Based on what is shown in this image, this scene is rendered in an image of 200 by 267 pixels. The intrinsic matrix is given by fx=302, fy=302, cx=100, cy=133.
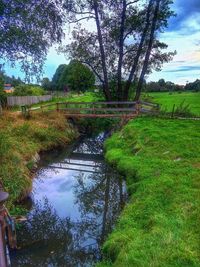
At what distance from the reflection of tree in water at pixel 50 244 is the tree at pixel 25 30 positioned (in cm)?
985

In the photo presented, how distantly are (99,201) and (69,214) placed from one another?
1.31 meters

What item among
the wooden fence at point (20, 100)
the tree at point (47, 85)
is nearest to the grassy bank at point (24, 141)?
the wooden fence at point (20, 100)

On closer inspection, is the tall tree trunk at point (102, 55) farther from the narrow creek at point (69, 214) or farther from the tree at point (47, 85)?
the tree at point (47, 85)

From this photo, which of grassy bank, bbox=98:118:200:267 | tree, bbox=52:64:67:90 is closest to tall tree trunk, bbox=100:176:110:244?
grassy bank, bbox=98:118:200:267

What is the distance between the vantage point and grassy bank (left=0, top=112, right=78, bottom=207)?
915 cm

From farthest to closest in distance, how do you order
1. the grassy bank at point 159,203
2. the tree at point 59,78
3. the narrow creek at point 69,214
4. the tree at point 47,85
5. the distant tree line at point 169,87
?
the tree at point 47,85 → the tree at point 59,78 → the distant tree line at point 169,87 → the narrow creek at point 69,214 → the grassy bank at point 159,203

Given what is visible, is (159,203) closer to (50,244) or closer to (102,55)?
(50,244)

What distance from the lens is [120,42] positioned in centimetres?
2281

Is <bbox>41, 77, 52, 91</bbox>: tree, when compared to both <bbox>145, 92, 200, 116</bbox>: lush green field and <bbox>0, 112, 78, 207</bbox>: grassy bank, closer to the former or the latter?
<bbox>145, 92, 200, 116</bbox>: lush green field

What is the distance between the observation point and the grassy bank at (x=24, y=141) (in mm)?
9148

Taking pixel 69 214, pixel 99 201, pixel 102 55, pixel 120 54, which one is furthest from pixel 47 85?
pixel 69 214

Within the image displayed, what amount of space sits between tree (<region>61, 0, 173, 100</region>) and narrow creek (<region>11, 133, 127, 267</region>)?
11242 mm

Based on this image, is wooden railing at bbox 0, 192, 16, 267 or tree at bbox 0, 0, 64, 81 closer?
wooden railing at bbox 0, 192, 16, 267

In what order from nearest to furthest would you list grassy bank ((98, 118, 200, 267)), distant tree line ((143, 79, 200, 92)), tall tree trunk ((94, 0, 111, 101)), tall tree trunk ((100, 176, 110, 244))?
1. grassy bank ((98, 118, 200, 267))
2. tall tree trunk ((100, 176, 110, 244))
3. tall tree trunk ((94, 0, 111, 101))
4. distant tree line ((143, 79, 200, 92))
